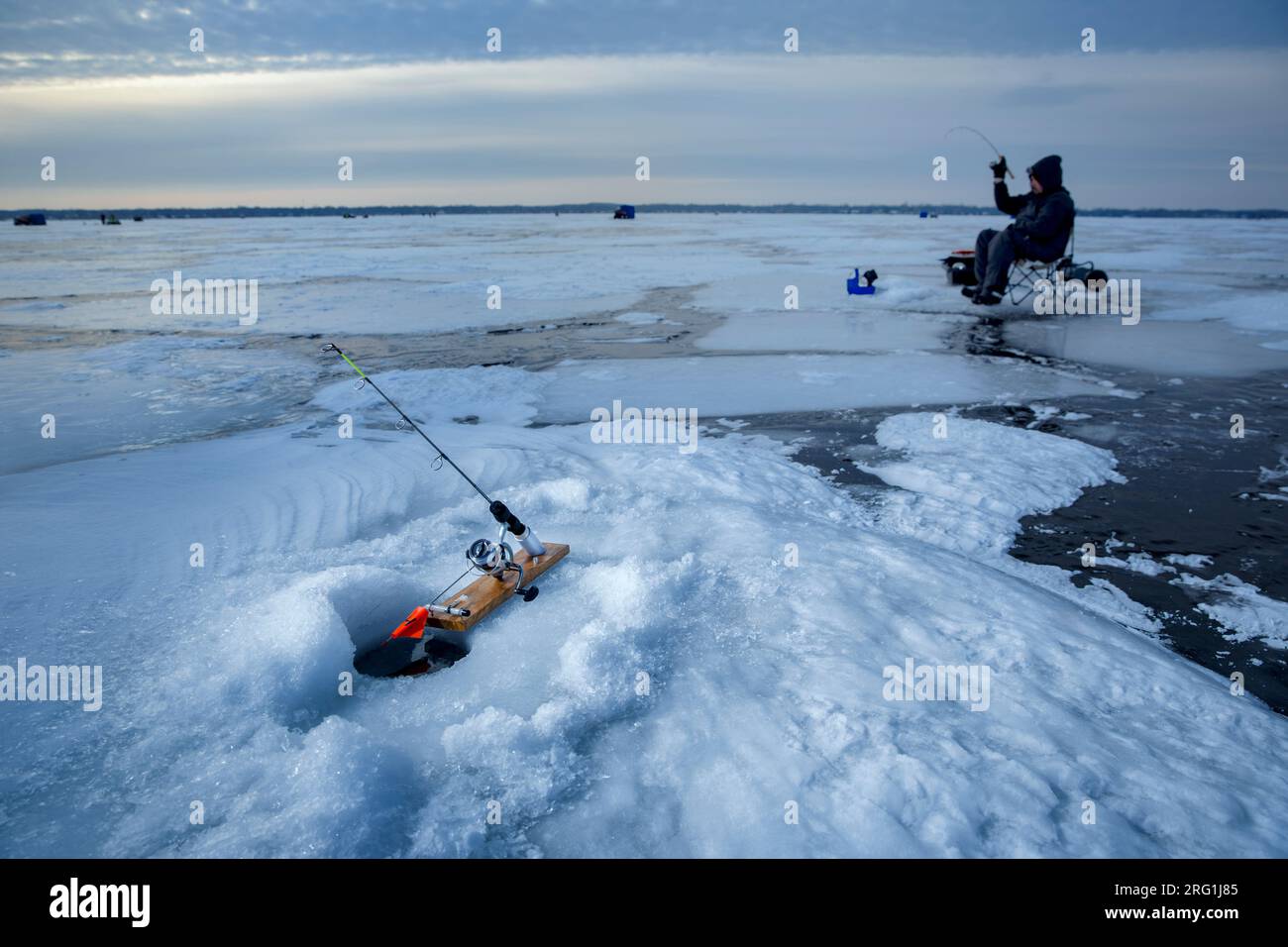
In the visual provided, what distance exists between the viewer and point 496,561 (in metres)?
3.76

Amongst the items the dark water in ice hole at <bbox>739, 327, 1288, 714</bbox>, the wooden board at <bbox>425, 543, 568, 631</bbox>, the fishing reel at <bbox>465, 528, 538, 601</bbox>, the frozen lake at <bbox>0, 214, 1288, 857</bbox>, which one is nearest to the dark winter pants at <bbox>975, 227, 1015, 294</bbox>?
the frozen lake at <bbox>0, 214, 1288, 857</bbox>

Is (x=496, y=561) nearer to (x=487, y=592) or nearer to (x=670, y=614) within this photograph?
(x=487, y=592)

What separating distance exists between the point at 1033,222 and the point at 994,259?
96cm

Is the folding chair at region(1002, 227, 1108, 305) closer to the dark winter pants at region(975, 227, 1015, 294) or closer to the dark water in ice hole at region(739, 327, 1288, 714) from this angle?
the dark winter pants at region(975, 227, 1015, 294)

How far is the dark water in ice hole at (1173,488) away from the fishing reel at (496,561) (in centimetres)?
272

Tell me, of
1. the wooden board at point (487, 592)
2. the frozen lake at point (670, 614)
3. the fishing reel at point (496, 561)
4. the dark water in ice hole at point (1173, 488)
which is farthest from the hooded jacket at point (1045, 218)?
the fishing reel at point (496, 561)

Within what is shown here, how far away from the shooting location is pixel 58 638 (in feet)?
10.7

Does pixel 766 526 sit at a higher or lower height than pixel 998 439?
lower
